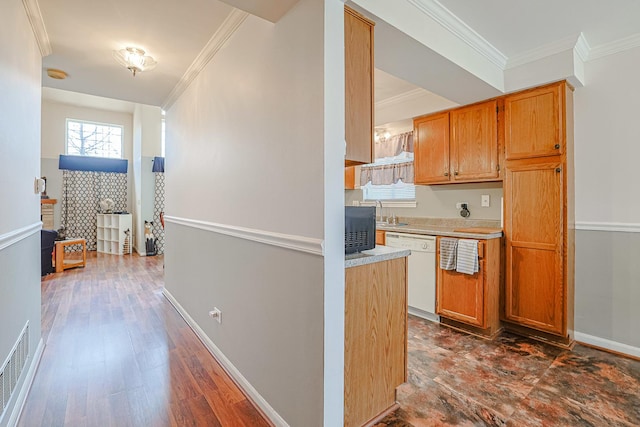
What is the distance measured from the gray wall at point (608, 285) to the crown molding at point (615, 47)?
4.84ft

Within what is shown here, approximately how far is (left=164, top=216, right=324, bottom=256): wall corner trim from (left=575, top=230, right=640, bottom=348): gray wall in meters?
2.61

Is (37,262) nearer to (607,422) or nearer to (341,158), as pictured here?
(341,158)

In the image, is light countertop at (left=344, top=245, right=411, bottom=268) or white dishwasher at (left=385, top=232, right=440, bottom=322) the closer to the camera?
light countertop at (left=344, top=245, right=411, bottom=268)

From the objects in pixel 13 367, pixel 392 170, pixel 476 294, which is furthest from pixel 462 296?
pixel 13 367

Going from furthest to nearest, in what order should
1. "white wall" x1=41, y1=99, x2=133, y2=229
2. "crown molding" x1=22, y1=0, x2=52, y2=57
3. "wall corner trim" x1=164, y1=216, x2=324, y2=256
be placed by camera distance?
"white wall" x1=41, y1=99, x2=133, y2=229 < "crown molding" x1=22, y1=0, x2=52, y2=57 < "wall corner trim" x1=164, y1=216, x2=324, y2=256

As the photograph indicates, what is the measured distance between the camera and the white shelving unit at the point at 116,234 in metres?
6.92

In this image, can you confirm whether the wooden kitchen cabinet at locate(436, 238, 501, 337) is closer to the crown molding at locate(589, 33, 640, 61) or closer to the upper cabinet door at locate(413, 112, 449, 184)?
the upper cabinet door at locate(413, 112, 449, 184)

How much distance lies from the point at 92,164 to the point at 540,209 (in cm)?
887

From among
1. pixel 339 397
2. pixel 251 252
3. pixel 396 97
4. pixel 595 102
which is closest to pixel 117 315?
pixel 251 252

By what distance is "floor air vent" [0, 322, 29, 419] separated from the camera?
4.74 ft

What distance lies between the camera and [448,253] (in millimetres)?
2848

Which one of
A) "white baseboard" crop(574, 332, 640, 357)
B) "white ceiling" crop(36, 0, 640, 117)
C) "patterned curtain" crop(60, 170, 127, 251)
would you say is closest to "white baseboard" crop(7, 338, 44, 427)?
"white ceiling" crop(36, 0, 640, 117)

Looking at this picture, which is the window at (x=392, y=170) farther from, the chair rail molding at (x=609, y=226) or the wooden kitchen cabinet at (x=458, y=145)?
the chair rail molding at (x=609, y=226)

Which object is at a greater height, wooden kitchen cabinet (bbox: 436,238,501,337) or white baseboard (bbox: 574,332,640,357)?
wooden kitchen cabinet (bbox: 436,238,501,337)
